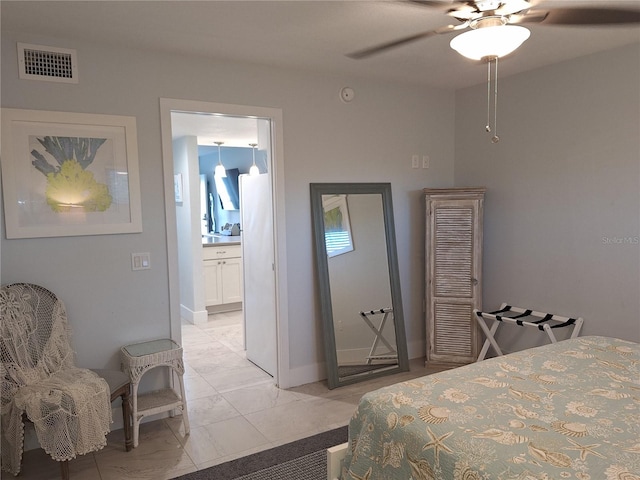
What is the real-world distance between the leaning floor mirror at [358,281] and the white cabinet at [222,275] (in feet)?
8.43

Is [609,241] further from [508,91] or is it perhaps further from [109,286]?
[109,286]

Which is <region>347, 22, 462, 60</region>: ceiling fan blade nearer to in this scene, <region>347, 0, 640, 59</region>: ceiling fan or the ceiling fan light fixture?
Answer: <region>347, 0, 640, 59</region>: ceiling fan

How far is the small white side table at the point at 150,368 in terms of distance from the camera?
109 inches

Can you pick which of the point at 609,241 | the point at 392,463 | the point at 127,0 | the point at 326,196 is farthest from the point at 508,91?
the point at 392,463

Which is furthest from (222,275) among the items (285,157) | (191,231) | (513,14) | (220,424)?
(513,14)

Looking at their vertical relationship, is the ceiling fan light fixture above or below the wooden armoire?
above

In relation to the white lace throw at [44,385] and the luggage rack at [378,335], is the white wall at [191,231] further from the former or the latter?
the white lace throw at [44,385]

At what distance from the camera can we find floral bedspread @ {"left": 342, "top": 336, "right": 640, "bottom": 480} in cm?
136

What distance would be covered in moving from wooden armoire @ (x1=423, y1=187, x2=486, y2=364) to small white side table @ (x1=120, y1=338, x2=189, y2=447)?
2.12m

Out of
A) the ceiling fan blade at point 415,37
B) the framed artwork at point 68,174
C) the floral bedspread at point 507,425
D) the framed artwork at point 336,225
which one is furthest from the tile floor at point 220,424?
the ceiling fan blade at point 415,37

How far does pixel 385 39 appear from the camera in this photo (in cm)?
278

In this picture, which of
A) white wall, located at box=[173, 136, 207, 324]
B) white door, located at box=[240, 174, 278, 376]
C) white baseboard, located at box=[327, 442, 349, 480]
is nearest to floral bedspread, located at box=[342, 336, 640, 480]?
white baseboard, located at box=[327, 442, 349, 480]

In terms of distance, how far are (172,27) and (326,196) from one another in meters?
1.65

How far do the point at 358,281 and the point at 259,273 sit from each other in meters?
0.84
